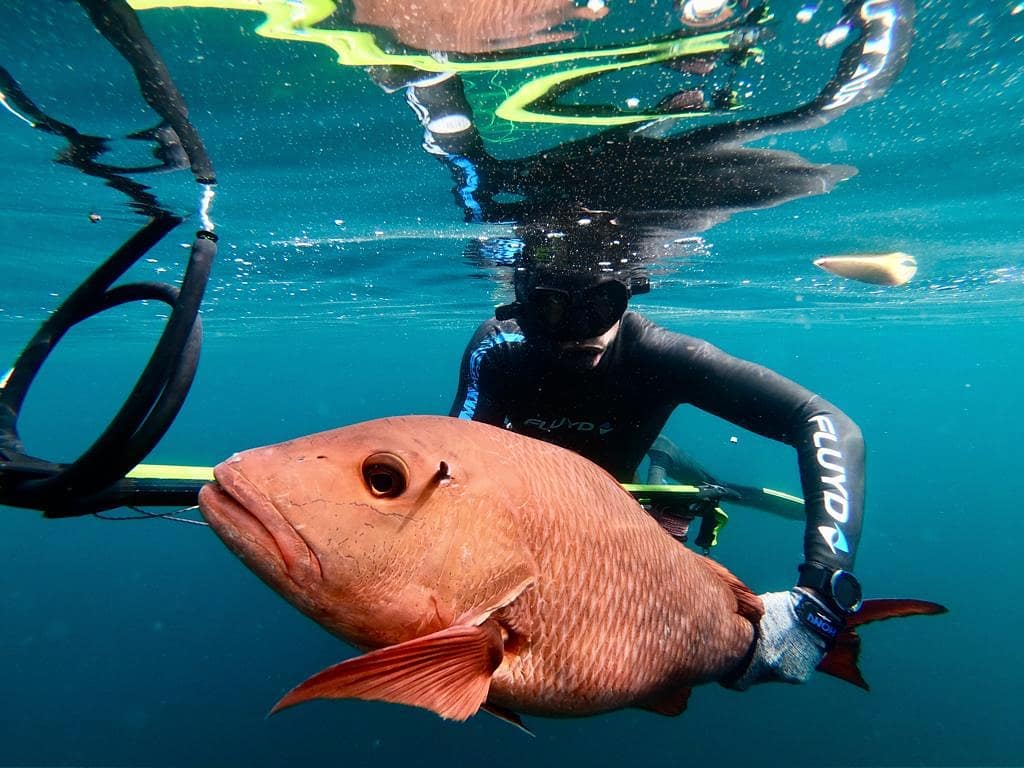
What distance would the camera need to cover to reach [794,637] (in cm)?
250

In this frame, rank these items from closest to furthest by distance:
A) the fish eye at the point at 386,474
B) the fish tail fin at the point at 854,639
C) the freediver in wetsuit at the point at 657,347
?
the fish eye at the point at 386,474 → the fish tail fin at the point at 854,639 → the freediver in wetsuit at the point at 657,347

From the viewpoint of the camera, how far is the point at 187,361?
192 centimetres

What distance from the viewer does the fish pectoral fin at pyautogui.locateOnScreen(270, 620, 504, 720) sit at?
3.89ft

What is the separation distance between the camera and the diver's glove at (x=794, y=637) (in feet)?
8.11

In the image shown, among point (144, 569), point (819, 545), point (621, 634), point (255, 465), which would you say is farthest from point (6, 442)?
point (144, 569)

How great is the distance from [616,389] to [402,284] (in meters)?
12.8

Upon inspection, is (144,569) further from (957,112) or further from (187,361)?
(957,112)

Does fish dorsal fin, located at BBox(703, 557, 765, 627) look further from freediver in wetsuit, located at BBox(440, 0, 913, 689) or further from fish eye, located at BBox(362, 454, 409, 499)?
fish eye, located at BBox(362, 454, 409, 499)

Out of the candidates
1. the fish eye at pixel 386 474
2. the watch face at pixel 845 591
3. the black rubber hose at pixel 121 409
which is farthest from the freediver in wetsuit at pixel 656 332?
the black rubber hose at pixel 121 409

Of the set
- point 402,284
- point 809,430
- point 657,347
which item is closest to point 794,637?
point 809,430

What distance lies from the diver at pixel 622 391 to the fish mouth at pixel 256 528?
101 inches

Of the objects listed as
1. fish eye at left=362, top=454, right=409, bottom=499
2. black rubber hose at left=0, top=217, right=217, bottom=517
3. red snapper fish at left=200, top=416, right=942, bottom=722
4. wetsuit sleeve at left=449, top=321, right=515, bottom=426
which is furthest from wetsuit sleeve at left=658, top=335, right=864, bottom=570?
black rubber hose at left=0, top=217, right=217, bottom=517

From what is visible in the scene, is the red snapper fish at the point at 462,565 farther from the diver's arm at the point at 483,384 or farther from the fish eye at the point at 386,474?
the diver's arm at the point at 483,384

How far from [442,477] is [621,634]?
0.84 meters
